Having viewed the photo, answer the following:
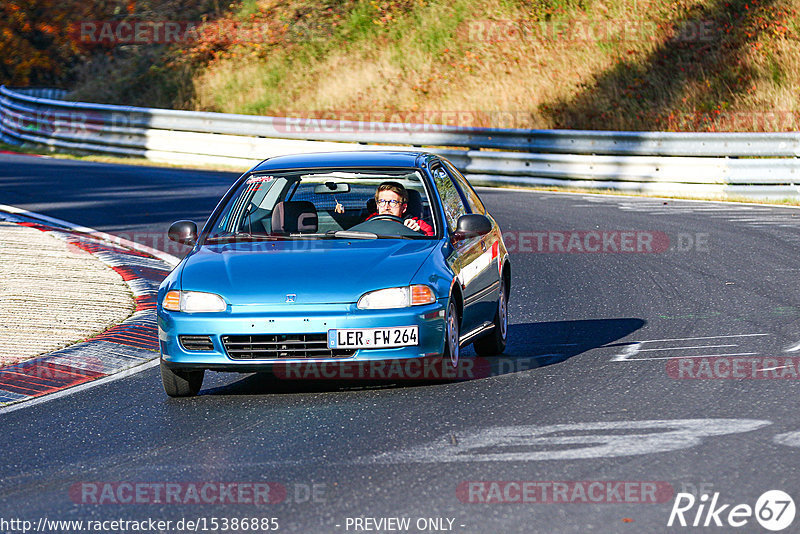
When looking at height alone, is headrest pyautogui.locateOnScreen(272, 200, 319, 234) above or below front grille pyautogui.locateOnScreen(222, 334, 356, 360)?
above

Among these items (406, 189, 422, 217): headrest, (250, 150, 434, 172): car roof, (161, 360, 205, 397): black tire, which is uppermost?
(250, 150, 434, 172): car roof

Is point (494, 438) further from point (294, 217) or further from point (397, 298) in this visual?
point (294, 217)

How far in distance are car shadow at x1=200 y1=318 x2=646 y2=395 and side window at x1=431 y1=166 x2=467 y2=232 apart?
106 cm

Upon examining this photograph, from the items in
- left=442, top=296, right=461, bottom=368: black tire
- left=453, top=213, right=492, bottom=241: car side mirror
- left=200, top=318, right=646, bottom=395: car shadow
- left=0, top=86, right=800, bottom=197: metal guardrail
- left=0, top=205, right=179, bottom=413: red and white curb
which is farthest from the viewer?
left=0, top=86, right=800, bottom=197: metal guardrail

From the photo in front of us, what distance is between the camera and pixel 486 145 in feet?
75.7

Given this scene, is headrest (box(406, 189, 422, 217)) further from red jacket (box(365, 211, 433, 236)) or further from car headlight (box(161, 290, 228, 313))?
car headlight (box(161, 290, 228, 313))

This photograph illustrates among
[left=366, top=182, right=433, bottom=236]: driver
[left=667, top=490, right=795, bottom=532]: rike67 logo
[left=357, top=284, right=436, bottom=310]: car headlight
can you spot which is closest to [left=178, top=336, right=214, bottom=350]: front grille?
[left=357, top=284, right=436, bottom=310]: car headlight

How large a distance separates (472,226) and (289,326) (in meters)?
1.77

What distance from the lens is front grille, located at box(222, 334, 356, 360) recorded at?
24.7ft

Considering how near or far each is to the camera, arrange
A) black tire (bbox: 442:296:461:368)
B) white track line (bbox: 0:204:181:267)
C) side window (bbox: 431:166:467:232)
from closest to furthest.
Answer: black tire (bbox: 442:296:461:368), side window (bbox: 431:166:467:232), white track line (bbox: 0:204:181:267)

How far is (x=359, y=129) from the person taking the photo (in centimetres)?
2483

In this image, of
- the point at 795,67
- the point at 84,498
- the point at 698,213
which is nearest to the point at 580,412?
the point at 84,498

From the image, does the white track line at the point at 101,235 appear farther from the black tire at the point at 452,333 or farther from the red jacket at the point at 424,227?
the black tire at the point at 452,333

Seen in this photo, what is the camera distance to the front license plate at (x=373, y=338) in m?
7.52
